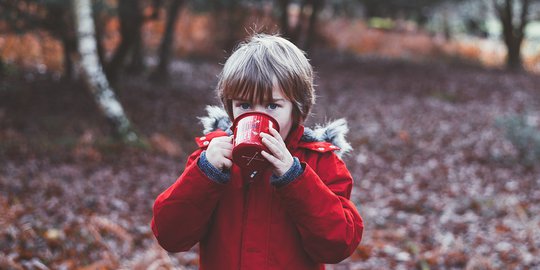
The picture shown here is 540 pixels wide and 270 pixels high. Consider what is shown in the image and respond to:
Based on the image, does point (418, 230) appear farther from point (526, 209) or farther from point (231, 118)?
point (231, 118)

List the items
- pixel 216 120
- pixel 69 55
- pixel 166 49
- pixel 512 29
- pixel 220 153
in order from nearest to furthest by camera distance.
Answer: pixel 220 153 → pixel 216 120 → pixel 69 55 → pixel 166 49 → pixel 512 29

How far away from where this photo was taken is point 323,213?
6.21ft

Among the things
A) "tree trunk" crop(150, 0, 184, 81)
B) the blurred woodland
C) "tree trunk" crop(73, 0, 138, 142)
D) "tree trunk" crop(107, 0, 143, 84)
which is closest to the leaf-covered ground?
the blurred woodland

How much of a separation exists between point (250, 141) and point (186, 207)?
0.39 m

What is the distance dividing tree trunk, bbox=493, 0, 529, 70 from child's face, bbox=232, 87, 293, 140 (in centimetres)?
2062

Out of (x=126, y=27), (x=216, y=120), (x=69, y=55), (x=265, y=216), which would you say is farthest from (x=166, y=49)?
(x=265, y=216)

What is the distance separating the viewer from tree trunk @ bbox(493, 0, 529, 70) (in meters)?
20.2

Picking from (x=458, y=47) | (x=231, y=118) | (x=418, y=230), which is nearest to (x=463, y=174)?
(x=418, y=230)

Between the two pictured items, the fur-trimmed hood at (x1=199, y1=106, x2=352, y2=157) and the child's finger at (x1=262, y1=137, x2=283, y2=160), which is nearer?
the child's finger at (x1=262, y1=137, x2=283, y2=160)

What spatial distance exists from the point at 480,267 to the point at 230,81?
3754 millimetres

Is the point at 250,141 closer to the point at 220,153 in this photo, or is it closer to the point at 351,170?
the point at 220,153

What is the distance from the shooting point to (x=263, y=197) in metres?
2.02

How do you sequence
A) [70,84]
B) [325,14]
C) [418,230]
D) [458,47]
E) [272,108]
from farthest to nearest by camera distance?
[325,14] < [458,47] < [70,84] < [418,230] < [272,108]

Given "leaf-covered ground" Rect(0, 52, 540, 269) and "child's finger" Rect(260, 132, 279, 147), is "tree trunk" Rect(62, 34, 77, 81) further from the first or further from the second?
"child's finger" Rect(260, 132, 279, 147)
